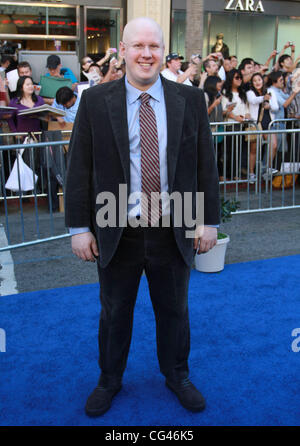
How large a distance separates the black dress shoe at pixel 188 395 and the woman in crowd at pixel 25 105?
566cm

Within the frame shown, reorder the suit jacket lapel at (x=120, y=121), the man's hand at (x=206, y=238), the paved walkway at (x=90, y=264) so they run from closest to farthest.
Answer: the suit jacket lapel at (x=120, y=121)
the man's hand at (x=206, y=238)
the paved walkway at (x=90, y=264)

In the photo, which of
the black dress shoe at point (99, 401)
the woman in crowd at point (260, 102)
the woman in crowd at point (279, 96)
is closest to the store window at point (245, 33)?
the woman in crowd at point (279, 96)

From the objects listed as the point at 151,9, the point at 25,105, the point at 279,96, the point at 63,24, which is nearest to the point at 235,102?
the point at 279,96

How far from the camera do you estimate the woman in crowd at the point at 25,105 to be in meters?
7.87

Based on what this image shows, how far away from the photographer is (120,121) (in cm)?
269

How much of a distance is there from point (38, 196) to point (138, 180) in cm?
481

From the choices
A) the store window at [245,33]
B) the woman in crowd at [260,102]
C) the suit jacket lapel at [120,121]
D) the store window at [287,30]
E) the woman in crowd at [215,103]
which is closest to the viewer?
the suit jacket lapel at [120,121]

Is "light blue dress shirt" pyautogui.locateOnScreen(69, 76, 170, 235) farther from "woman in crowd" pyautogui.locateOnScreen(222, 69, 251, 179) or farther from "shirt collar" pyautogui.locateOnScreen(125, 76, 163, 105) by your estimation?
"woman in crowd" pyautogui.locateOnScreen(222, 69, 251, 179)

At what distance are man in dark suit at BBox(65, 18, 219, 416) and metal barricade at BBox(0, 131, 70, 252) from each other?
10.3 ft

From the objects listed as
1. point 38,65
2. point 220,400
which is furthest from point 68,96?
point 220,400

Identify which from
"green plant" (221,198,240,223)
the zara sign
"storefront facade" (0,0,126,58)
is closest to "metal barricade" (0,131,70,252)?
"green plant" (221,198,240,223)

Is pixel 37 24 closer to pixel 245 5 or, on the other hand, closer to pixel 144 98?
pixel 245 5

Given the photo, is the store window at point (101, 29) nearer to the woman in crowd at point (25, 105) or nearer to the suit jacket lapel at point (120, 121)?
the woman in crowd at point (25, 105)
